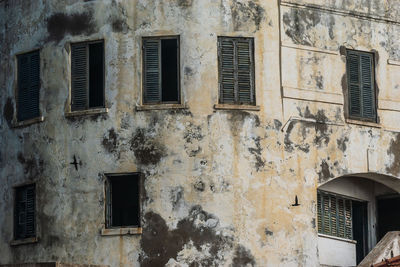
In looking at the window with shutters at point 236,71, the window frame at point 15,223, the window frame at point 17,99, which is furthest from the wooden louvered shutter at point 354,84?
the window frame at point 15,223

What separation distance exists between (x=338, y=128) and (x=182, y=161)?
4573 mm

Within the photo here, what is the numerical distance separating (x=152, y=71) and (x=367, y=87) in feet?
20.5

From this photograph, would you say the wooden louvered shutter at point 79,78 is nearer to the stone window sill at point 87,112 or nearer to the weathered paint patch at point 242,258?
the stone window sill at point 87,112

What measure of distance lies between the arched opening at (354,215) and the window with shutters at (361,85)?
1.75m

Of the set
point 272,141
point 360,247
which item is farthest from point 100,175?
point 360,247

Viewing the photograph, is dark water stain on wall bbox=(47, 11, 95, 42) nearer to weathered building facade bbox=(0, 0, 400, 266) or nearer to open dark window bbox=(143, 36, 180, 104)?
weathered building facade bbox=(0, 0, 400, 266)

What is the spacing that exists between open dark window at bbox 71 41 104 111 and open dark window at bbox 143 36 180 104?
1.28 metres

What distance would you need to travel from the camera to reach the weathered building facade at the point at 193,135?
3294 centimetres

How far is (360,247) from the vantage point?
36.3 m

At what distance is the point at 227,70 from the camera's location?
3366 centimetres

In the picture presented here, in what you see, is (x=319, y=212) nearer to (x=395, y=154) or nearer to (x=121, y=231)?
(x=395, y=154)

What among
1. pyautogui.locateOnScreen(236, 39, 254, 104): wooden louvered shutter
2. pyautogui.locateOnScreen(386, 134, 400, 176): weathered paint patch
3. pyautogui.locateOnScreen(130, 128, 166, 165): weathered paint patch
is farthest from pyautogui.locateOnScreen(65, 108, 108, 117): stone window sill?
pyautogui.locateOnScreen(386, 134, 400, 176): weathered paint patch

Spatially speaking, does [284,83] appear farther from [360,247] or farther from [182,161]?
[360,247]

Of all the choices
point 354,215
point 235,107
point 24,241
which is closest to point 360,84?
point 354,215
